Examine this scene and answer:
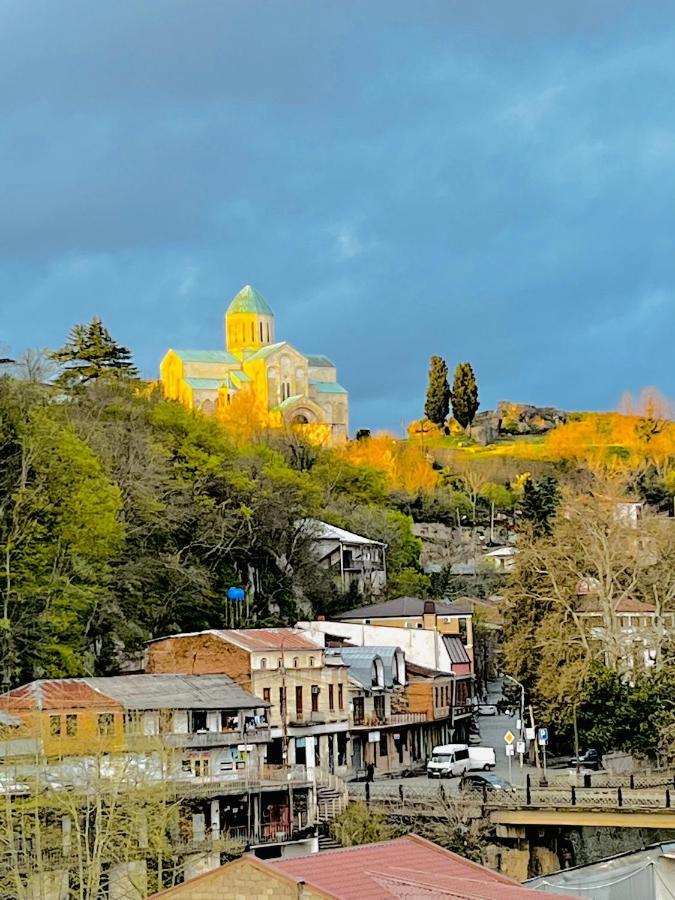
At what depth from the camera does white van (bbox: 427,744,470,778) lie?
201 ft

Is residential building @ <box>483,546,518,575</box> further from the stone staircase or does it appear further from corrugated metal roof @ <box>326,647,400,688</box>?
the stone staircase

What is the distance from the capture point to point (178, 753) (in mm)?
51031

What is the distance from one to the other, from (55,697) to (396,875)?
25.8m

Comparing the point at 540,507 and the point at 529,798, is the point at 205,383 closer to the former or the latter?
the point at 540,507

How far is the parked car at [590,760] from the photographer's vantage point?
6309cm

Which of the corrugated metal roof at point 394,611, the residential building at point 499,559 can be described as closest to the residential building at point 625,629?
the corrugated metal roof at point 394,611

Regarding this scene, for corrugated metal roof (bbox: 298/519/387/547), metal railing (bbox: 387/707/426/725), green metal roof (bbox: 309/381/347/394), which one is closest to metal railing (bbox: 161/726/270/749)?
metal railing (bbox: 387/707/426/725)

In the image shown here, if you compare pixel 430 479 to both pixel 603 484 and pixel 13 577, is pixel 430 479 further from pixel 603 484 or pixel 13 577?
pixel 13 577

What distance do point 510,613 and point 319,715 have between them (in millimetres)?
9921

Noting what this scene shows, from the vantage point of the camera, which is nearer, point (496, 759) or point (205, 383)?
point (496, 759)

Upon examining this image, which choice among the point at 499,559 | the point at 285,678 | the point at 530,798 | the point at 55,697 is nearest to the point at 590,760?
the point at 285,678

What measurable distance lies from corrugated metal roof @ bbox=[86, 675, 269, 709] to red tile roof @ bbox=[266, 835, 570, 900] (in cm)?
2304

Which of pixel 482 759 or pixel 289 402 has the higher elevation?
pixel 289 402

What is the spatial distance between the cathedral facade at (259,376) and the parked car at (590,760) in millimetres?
74837
